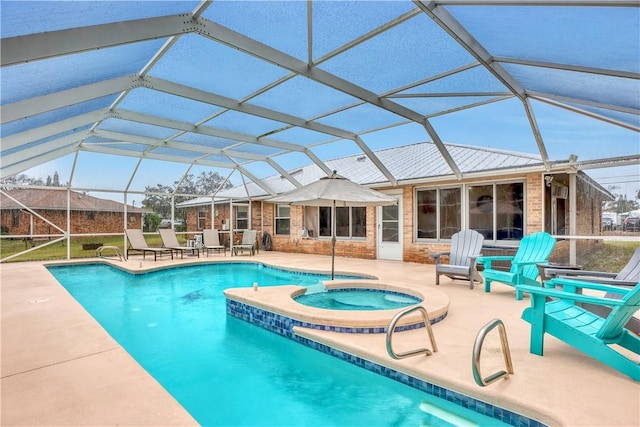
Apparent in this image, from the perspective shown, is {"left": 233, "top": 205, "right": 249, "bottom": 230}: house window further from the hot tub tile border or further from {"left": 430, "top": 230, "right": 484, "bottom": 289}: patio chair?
{"left": 430, "top": 230, "right": 484, "bottom": 289}: patio chair

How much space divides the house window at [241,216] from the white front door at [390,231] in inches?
285

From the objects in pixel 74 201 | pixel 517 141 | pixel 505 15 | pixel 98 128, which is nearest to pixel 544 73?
pixel 505 15

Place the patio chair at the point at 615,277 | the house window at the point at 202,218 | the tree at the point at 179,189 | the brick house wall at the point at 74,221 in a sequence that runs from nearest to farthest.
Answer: the patio chair at the point at 615,277, the brick house wall at the point at 74,221, the tree at the point at 179,189, the house window at the point at 202,218

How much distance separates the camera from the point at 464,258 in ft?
22.9

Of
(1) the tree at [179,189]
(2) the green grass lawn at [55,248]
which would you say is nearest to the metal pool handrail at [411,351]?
(1) the tree at [179,189]

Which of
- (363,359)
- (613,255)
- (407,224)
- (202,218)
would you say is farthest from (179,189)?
(613,255)

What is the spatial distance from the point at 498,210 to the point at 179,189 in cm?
1184

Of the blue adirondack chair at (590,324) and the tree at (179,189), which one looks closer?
the blue adirondack chair at (590,324)

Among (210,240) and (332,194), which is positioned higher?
(332,194)

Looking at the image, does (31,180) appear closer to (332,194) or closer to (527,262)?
(332,194)

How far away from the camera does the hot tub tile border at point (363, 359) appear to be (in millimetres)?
2541

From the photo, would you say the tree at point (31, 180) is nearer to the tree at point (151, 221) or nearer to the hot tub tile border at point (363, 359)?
the tree at point (151, 221)

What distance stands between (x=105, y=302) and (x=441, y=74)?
7417mm

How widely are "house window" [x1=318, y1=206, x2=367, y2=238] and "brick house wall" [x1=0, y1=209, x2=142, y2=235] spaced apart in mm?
7338
